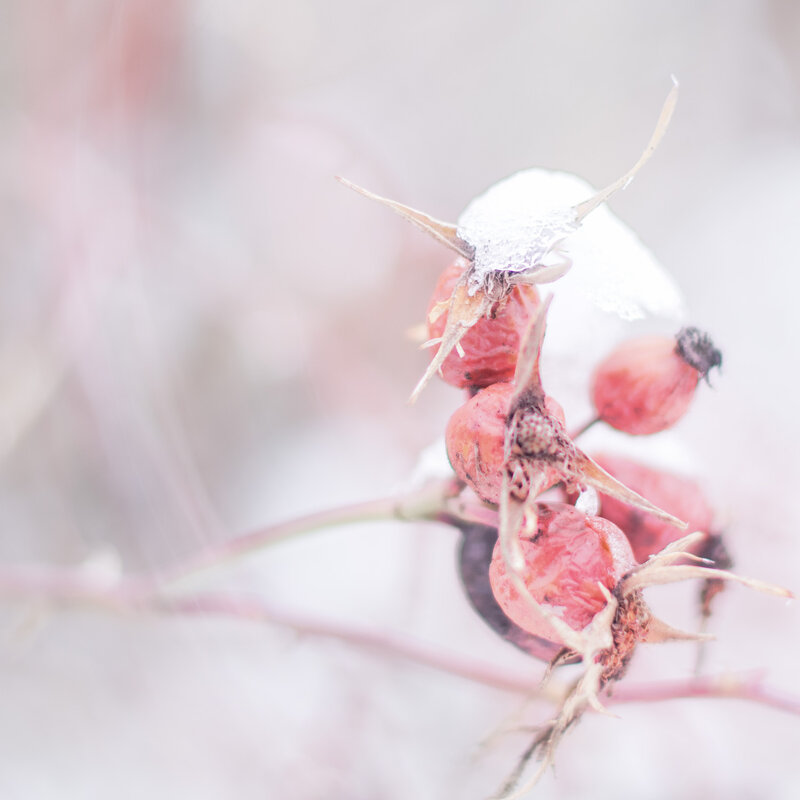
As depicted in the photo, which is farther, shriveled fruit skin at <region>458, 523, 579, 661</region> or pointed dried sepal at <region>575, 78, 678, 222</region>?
shriveled fruit skin at <region>458, 523, 579, 661</region>

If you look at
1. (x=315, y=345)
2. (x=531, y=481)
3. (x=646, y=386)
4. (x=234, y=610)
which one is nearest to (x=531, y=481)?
(x=531, y=481)

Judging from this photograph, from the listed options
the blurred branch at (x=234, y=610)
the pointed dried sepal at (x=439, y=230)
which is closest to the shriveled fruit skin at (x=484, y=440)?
the pointed dried sepal at (x=439, y=230)

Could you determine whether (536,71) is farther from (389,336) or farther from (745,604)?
(745,604)

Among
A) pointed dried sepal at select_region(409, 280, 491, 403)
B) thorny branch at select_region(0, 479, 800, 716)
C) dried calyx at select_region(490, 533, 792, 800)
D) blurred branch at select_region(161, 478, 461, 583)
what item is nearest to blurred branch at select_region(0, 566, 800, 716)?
thorny branch at select_region(0, 479, 800, 716)

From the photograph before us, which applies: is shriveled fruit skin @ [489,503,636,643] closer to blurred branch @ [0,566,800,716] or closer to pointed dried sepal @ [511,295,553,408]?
pointed dried sepal @ [511,295,553,408]

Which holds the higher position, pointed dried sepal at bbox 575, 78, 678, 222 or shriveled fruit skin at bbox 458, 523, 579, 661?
pointed dried sepal at bbox 575, 78, 678, 222

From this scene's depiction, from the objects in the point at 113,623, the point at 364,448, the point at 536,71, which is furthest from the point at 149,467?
the point at 536,71

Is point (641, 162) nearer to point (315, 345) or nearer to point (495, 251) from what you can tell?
point (495, 251)

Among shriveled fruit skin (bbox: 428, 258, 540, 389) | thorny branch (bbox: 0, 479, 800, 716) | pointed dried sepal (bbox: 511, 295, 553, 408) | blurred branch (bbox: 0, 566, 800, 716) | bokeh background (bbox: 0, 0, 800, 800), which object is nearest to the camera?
pointed dried sepal (bbox: 511, 295, 553, 408)
